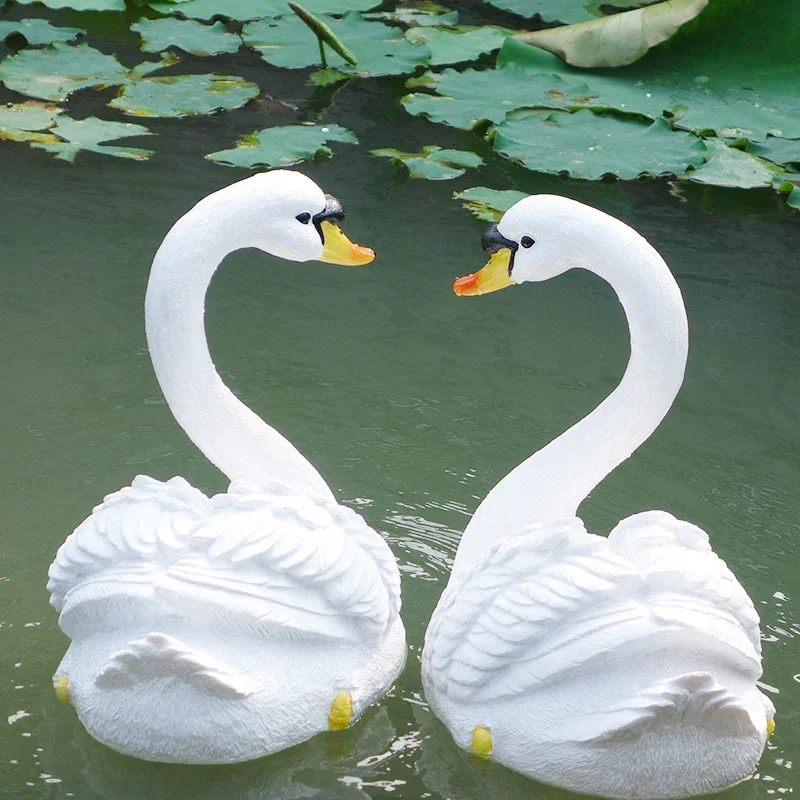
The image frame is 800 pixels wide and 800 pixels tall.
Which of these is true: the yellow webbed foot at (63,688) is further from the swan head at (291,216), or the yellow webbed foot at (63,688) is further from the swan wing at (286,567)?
the swan head at (291,216)

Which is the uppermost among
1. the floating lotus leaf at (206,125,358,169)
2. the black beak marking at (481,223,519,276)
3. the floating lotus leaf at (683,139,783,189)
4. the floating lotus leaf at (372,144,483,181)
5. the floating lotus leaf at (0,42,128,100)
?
the black beak marking at (481,223,519,276)

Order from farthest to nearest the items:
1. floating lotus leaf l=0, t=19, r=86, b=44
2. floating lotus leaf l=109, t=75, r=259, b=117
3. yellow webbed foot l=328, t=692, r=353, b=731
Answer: floating lotus leaf l=0, t=19, r=86, b=44
floating lotus leaf l=109, t=75, r=259, b=117
yellow webbed foot l=328, t=692, r=353, b=731

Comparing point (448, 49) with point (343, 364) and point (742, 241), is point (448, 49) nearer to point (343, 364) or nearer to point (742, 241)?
point (742, 241)

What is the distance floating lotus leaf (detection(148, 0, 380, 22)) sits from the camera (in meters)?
8.21

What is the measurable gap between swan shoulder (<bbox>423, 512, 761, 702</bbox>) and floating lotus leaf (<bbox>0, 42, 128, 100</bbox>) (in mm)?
4942

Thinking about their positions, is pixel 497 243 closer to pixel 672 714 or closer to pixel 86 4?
pixel 672 714

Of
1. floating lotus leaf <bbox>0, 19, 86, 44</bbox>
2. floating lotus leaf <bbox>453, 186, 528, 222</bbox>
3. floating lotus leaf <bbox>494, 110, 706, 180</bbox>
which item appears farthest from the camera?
floating lotus leaf <bbox>0, 19, 86, 44</bbox>

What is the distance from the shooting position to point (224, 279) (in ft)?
18.7

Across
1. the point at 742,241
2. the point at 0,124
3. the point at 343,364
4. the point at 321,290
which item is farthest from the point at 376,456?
the point at 0,124

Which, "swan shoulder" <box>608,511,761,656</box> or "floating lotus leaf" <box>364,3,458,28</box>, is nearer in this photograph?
"swan shoulder" <box>608,511,761,656</box>

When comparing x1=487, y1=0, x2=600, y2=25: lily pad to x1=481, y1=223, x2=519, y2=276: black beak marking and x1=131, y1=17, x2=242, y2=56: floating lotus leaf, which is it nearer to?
x1=131, y1=17, x2=242, y2=56: floating lotus leaf

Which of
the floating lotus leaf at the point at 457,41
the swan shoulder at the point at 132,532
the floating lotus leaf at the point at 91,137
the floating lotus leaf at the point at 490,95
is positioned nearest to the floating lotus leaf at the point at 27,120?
the floating lotus leaf at the point at 91,137

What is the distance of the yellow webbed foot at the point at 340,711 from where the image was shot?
3166mm

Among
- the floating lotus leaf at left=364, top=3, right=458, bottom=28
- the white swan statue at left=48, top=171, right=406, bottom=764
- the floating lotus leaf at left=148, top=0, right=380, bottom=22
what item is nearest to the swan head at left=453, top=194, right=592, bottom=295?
the white swan statue at left=48, top=171, right=406, bottom=764
